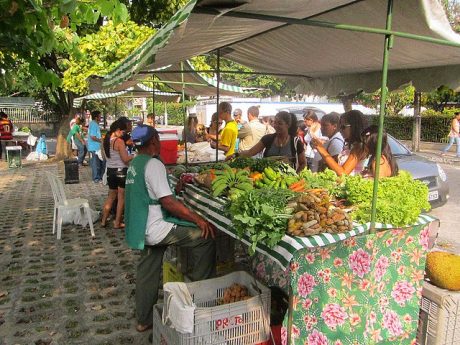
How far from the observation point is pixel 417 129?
18922 millimetres

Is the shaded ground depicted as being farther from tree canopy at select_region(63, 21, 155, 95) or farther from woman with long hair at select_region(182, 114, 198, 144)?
woman with long hair at select_region(182, 114, 198, 144)

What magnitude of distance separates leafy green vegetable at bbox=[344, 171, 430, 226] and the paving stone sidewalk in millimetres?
2289

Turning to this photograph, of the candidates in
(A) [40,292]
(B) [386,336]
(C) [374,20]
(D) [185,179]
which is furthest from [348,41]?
(A) [40,292]

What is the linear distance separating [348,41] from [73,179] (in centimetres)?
969

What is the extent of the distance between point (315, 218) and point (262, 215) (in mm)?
375

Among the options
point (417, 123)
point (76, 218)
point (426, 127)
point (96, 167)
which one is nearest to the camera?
point (76, 218)

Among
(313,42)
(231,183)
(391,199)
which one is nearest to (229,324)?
(231,183)

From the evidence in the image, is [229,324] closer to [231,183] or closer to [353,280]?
[353,280]

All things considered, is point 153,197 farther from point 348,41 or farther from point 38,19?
point 348,41

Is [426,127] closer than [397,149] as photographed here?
No

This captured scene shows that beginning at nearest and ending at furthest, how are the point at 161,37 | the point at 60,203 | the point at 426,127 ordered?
the point at 161,37, the point at 60,203, the point at 426,127

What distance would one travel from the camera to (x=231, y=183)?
3.93 m

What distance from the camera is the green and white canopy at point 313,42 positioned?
2.76m

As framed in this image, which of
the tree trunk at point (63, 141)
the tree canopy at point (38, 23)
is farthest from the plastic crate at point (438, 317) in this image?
the tree trunk at point (63, 141)
